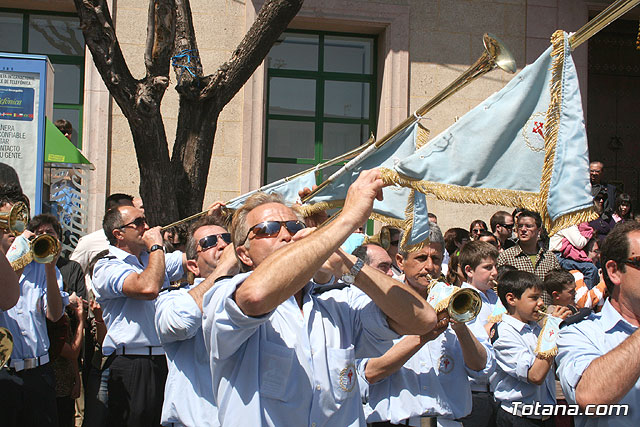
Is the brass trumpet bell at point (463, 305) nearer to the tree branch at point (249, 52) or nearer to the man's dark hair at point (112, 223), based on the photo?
the man's dark hair at point (112, 223)

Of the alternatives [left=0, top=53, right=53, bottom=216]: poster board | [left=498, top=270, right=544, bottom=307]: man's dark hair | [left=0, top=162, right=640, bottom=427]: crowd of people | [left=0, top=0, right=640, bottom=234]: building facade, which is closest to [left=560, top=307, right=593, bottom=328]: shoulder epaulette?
[left=0, top=162, right=640, bottom=427]: crowd of people

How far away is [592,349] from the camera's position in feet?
10.4

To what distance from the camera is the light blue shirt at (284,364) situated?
2.72m

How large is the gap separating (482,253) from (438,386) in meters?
1.95

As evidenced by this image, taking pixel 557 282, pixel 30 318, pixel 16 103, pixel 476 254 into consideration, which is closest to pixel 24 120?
pixel 16 103

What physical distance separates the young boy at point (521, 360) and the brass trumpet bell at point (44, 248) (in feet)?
9.87

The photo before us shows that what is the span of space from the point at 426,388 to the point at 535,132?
1552 millimetres

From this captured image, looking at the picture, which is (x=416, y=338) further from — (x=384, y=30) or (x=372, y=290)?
(x=384, y=30)

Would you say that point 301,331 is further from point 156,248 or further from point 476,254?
point 476,254

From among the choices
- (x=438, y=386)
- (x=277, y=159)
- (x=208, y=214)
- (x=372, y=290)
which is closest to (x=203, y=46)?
(x=277, y=159)

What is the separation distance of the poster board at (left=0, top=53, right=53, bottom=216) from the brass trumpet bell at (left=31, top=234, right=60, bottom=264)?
220cm

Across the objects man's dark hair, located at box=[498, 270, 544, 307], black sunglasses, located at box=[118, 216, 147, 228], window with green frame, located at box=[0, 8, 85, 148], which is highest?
window with green frame, located at box=[0, 8, 85, 148]

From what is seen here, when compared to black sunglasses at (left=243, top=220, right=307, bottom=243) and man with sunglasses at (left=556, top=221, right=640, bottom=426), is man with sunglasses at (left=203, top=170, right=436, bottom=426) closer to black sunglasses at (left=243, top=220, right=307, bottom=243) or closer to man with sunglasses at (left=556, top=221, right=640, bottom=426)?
black sunglasses at (left=243, top=220, right=307, bottom=243)

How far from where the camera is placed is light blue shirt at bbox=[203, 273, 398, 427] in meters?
2.72
